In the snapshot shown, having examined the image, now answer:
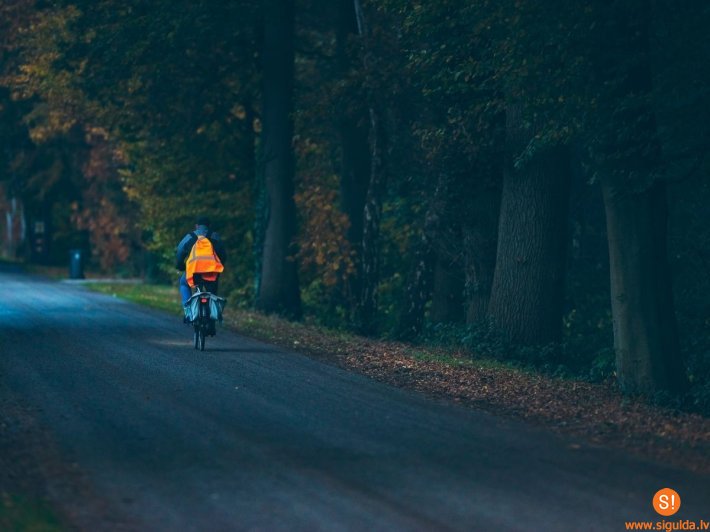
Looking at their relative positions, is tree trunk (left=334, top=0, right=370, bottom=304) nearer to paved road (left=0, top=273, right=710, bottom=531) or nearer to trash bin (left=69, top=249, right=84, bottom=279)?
paved road (left=0, top=273, right=710, bottom=531)

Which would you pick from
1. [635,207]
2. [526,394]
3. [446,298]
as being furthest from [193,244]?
[446,298]

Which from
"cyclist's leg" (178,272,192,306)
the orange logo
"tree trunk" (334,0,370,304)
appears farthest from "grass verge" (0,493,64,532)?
"tree trunk" (334,0,370,304)

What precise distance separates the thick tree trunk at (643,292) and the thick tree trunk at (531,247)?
383cm

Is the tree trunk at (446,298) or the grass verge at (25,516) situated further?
the tree trunk at (446,298)

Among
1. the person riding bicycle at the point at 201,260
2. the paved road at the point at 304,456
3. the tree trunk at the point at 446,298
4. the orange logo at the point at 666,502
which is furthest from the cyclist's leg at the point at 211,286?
the orange logo at the point at 666,502

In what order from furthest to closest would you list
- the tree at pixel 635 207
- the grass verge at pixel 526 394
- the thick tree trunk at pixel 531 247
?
the thick tree trunk at pixel 531 247
the tree at pixel 635 207
the grass verge at pixel 526 394

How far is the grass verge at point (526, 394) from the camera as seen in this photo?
11508 mm

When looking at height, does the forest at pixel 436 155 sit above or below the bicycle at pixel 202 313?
above

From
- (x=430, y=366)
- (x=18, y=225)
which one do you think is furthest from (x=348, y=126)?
(x=18, y=225)

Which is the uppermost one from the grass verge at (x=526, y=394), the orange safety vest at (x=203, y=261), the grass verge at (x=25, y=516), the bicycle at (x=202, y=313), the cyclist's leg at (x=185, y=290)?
the orange safety vest at (x=203, y=261)

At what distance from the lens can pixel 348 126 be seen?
30891mm

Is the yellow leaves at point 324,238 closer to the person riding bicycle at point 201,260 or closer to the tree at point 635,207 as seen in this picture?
the person riding bicycle at point 201,260

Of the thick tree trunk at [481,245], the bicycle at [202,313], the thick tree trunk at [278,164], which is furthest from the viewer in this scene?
the thick tree trunk at [278,164]

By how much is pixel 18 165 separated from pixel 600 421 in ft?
148
